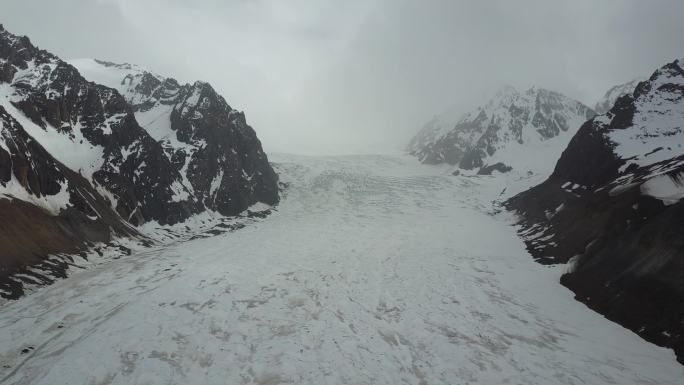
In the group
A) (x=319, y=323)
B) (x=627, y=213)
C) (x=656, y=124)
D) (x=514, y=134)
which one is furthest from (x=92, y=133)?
(x=514, y=134)

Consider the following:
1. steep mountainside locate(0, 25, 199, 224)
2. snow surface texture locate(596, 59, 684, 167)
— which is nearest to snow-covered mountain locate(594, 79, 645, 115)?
snow surface texture locate(596, 59, 684, 167)

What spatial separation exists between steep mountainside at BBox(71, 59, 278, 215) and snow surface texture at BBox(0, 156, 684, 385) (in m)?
19.8

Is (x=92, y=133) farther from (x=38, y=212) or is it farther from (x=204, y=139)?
(x=38, y=212)

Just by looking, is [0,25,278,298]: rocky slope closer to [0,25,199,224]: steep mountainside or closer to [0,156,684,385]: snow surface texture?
[0,25,199,224]: steep mountainside

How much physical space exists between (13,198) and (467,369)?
33.6 metres

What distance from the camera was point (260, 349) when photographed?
2053 centimetres

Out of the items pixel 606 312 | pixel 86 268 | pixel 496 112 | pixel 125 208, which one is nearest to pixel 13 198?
pixel 86 268

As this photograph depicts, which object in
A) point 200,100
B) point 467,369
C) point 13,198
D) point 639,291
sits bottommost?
point 467,369

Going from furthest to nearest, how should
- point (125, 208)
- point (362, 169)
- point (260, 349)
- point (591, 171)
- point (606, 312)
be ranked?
point (362, 169)
point (591, 171)
point (125, 208)
point (606, 312)
point (260, 349)

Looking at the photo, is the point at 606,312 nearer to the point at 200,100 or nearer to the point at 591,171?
the point at 591,171

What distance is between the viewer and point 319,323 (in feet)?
78.1

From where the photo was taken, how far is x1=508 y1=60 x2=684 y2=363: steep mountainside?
72.4 feet

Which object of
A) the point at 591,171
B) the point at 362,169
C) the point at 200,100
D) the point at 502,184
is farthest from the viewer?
the point at 362,169

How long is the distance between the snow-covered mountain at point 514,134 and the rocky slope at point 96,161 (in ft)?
227
